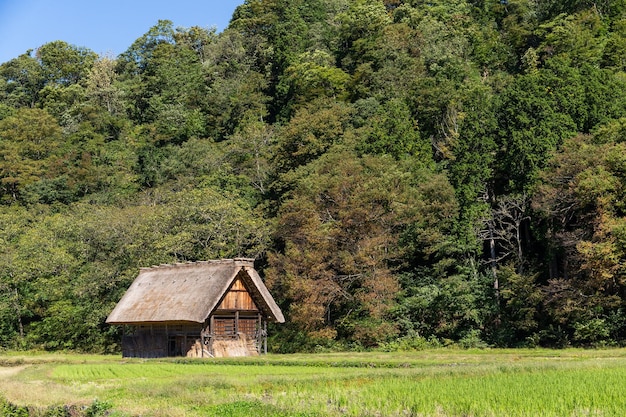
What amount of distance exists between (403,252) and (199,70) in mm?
44941

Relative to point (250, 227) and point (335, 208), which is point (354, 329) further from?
point (250, 227)

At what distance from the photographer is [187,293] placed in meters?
33.1

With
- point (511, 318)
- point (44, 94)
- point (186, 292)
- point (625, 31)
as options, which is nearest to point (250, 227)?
point (186, 292)

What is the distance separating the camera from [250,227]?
4094 cm

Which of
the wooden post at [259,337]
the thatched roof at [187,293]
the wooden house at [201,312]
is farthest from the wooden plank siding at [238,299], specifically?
the wooden post at [259,337]

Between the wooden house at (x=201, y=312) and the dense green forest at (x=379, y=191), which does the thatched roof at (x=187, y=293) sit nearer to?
the wooden house at (x=201, y=312)

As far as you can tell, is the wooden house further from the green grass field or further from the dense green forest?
the green grass field

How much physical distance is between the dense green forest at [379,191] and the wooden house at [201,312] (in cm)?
216

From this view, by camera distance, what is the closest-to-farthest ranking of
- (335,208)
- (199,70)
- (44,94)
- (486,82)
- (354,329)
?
(354,329), (335,208), (486,82), (199,70), (44,94)

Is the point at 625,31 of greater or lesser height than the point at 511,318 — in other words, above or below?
above

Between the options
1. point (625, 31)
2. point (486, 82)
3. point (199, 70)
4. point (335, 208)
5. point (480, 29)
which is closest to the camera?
point (335, 208)

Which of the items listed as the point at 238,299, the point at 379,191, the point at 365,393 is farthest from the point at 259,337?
the point at 365,393

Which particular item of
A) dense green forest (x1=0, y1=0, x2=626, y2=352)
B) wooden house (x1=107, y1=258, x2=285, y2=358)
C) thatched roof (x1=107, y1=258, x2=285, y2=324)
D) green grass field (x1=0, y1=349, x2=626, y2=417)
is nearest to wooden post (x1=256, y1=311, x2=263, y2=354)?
wooden house (x1=107, y1=258, x2=285, y2=358)

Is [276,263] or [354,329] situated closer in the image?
[354,329]
